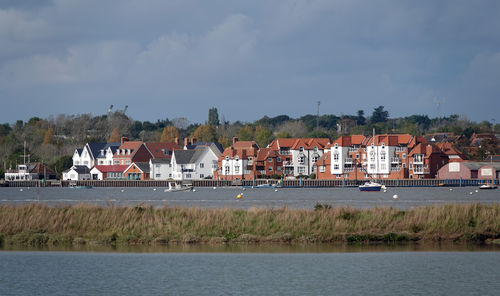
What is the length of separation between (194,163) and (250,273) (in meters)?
127

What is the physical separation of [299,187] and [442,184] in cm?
Result: 2533

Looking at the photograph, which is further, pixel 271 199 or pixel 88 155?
pixel 88 155

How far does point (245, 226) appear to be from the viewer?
120 ft

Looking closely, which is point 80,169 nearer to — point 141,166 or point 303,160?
point 141,166

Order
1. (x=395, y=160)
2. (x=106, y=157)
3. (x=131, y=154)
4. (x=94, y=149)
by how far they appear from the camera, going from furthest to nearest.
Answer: (x=94, y=149) < (x=106, y=157) < (x=131, y=154) < (x=395, y=160)

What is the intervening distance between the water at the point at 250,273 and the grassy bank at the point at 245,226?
3.32m

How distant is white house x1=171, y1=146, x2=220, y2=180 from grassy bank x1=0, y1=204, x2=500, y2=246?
115 m

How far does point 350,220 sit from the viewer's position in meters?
36.9

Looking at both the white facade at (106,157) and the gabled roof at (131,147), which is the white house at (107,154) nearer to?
the white facade at (106,157)

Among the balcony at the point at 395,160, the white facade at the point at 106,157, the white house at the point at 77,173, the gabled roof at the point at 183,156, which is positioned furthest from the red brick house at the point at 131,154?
the balcony at the point at 395,160

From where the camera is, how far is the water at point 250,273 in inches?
971

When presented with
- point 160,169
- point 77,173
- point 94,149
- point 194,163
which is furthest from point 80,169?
point 194,163

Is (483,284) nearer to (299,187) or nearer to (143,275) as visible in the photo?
(143,275)

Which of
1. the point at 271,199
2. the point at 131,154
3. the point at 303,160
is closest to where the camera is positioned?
the point at 271,199
